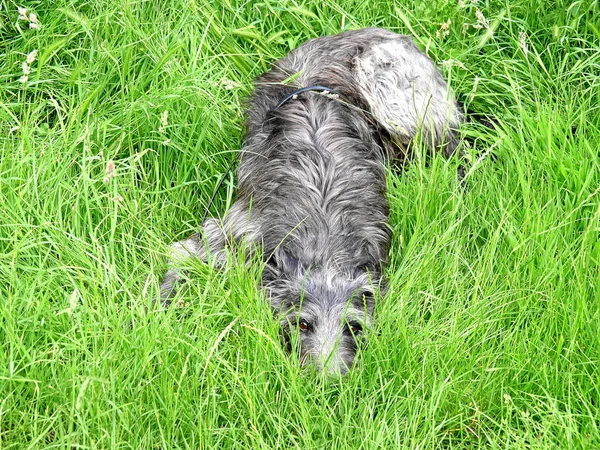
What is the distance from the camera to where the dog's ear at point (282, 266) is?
4.79m

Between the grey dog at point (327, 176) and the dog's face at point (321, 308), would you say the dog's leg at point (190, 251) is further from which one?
the dog's face at point (321, 308)

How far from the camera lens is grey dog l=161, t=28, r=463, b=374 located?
469 cm

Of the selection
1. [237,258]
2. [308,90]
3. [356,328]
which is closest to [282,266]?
[237,258]

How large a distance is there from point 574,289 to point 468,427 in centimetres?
91

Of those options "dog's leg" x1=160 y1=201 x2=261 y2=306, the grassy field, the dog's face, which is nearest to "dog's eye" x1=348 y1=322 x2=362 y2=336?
the dog's face

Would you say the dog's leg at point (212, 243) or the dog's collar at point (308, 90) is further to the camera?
the dog's collar at point (308, 90)

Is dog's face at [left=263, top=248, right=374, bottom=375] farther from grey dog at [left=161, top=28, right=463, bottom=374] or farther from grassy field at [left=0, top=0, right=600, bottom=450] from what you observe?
grassy field at [left=0, top=0, right=600, bottom=450]

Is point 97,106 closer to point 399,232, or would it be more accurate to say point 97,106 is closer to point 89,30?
point 89,30

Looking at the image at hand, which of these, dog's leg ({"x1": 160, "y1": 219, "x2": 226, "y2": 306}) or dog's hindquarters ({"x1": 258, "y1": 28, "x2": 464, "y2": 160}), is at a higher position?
dog's hindquarters ({"x1": 258, "y1": 28, "x2": 464, "y2": 160})

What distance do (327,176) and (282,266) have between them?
0.71 metres

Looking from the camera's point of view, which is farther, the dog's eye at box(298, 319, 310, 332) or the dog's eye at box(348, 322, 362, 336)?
the dog's eye at box(348, 322, 362, 336)

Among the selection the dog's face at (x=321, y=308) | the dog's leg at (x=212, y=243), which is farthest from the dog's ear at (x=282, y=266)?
the dog's leg at (x=212, y=243)

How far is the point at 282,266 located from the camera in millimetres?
4820

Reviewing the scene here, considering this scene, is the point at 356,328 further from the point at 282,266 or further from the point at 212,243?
the point at 212,243
